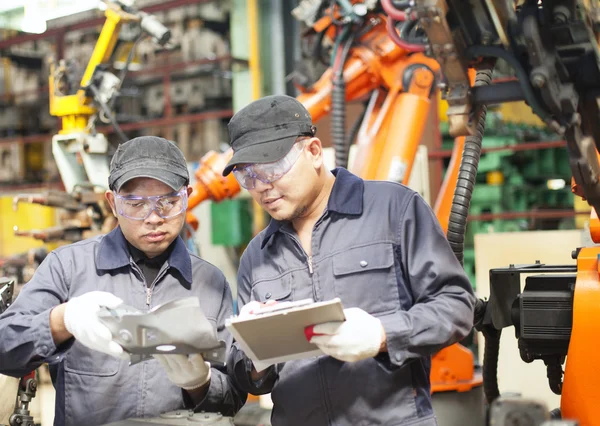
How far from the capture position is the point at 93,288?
6.89 ft

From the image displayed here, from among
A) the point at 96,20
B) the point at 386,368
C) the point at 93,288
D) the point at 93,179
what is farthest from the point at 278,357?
the point at 96,20

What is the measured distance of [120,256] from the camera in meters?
2.13

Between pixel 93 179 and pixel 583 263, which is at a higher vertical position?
pixel 93 179

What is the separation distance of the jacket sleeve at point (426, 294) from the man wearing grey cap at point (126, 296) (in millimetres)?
513

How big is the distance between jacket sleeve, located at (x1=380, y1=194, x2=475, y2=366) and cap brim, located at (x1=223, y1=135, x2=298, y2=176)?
13.2 inches

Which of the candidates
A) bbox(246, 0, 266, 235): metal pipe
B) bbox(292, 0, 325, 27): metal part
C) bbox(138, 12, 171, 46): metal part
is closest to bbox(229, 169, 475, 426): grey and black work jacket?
bbox(292, 0, 325, 27): metal part

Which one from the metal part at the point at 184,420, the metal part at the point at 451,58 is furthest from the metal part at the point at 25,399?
the metal part at the point at 451,58

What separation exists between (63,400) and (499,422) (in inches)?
51.7

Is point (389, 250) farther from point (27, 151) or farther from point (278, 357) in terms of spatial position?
point (27, 151)

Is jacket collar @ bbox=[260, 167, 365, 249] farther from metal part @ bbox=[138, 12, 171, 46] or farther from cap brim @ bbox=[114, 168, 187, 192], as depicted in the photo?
metal part @ bbox=[138, 12, 171, 46]

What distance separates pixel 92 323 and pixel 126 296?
0.29 meters

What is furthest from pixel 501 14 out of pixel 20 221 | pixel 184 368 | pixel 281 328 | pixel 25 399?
pixel 20 221

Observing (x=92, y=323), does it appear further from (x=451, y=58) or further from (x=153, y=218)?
(x=451, y=58)

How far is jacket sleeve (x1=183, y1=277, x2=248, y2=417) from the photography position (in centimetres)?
206
